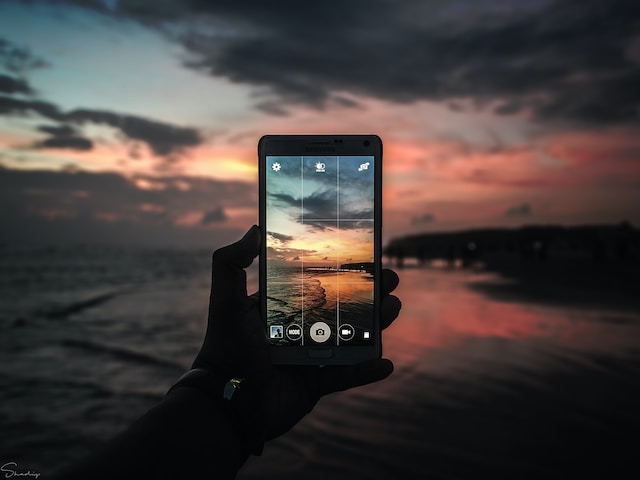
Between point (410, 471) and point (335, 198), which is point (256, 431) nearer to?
point (335, 198)

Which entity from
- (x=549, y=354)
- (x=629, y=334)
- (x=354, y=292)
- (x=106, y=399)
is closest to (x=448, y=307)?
(x=629, y=334)

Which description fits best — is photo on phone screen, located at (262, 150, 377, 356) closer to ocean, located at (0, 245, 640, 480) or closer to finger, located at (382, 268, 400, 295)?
finger, located at (382, 268, 400, 295)

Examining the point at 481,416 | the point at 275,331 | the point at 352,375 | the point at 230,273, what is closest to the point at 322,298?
the point at 275,331

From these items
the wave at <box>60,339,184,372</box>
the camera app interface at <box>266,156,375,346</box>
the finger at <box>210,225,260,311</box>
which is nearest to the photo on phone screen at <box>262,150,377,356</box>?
the camera app interface at <box>266,156,375,346</box>

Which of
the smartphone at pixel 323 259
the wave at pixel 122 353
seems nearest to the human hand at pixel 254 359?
the smartphone at pixel 323 259

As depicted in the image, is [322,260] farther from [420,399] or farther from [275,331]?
[420,399]
